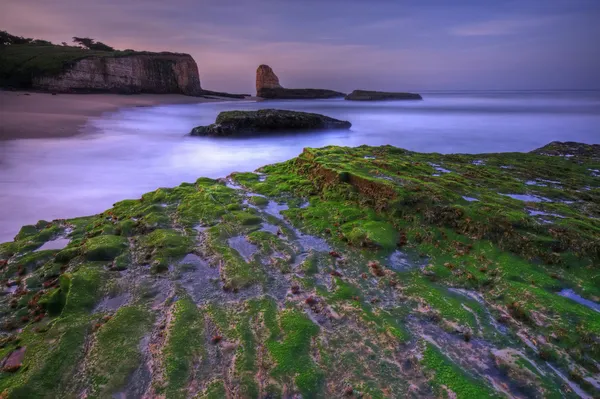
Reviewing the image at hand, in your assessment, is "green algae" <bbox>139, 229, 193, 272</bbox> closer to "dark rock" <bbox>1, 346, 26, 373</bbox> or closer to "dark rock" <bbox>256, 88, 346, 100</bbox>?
"dark rock" <bbox>1, 346, 26, 373</bbox>

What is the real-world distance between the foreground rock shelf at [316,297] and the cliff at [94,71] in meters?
57.5

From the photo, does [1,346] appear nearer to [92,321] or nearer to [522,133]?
[92,321]

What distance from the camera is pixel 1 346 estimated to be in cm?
462

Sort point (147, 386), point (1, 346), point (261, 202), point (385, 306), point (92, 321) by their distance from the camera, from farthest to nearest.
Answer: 1. point (261, 202)
2. point (385, 306)
3. point (92, 321)
4. point (1, 346)
5. point (147, 386)

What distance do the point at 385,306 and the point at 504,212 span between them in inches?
167

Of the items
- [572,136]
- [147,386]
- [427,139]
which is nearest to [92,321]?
[147,386]

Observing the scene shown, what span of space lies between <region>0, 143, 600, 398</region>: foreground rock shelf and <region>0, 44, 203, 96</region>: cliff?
189 feet

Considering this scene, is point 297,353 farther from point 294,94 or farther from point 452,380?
point 294,94

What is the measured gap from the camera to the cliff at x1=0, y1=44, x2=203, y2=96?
5162 cm

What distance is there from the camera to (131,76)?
63.6m

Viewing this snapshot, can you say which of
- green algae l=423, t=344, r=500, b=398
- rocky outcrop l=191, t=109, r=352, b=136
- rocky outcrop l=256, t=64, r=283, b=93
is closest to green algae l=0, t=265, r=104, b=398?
green algae l=423, t=344, r=500, b=398

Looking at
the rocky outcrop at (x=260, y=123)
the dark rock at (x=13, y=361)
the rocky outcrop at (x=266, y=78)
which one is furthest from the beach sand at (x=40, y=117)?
the rocky outcrop at (x=266, y=78)

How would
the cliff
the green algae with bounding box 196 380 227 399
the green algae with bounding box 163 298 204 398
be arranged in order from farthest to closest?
the cliff → the green algae with bounding box 163 298 204 398 → the green algae with bounding box 196 380 227 399

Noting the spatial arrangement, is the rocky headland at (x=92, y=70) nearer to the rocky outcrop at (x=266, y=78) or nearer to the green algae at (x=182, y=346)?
the rocky outcrop at (x=266, y=78)
